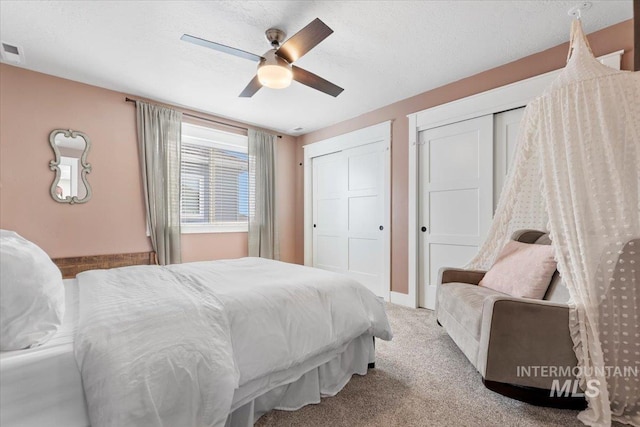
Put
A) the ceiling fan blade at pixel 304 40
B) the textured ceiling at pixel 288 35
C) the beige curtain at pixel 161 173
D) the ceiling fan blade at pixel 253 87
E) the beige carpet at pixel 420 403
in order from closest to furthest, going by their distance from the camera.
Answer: the beige carpet at pixel 420 403 → the ceiling fan blade at pixel 304 40 → the textured ceiling at pixel 288 35 → the ceiling fan blade at pixel 253 87 → the beige curtain at pixel 161 173

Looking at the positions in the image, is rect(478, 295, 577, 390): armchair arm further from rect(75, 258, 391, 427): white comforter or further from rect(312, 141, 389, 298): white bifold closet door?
rect(312, 141, 389, 298): white bifold closet door

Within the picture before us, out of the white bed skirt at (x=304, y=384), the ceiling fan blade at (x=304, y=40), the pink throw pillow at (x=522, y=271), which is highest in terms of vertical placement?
the ceiling fan blade at (x=304, y=40)

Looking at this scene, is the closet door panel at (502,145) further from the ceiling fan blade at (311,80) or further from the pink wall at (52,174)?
the pink wall at (52,174)

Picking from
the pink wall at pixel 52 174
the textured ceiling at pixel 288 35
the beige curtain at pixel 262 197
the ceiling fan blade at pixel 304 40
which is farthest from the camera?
the beige curtain at pixel 262 197

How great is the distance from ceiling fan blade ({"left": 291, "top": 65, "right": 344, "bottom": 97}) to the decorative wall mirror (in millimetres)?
2500

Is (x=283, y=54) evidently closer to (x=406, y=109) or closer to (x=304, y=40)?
(x=304, y=40)

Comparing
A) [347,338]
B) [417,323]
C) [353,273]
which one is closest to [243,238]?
[353,273]

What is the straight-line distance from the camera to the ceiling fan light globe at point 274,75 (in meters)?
2.13

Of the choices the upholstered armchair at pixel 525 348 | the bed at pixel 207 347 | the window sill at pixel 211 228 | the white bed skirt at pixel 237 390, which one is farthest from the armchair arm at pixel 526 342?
the window sill at pixel 211 228

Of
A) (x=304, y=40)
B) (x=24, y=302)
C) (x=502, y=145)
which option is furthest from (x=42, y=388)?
(x=502, y=145)

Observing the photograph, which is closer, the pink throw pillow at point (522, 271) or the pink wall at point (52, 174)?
→ the pink throw pillow at point (522, 271)

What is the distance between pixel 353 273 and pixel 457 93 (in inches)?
105

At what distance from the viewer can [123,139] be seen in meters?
3.35

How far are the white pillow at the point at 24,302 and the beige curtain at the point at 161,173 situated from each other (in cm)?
237
